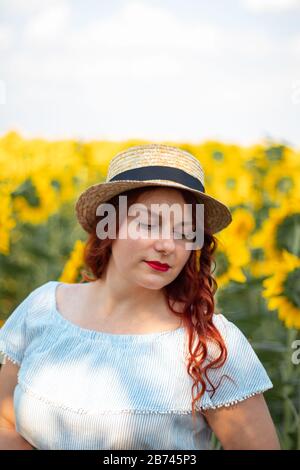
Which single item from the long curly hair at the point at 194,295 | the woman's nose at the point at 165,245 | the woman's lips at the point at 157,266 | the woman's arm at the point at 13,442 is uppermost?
the woman's nose at the point at 165,245

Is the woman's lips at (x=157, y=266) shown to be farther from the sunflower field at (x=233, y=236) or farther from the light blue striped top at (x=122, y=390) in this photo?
the sunflower field at (x=233, y=236)

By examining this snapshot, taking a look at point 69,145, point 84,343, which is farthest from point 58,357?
point 69,145

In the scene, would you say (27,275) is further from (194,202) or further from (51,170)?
(194,202)

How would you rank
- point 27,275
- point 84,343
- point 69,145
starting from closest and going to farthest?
point 84,343 < point 27,275 < point 69,145

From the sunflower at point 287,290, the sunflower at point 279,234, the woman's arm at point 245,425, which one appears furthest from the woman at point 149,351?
the sunflower at point 279,234

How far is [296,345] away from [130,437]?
4.08 feet

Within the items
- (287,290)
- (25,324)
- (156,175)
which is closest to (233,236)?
(287,290)

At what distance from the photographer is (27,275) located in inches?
183

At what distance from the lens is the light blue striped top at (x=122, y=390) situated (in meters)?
1.65

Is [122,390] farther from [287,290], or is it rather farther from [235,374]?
[287,290]

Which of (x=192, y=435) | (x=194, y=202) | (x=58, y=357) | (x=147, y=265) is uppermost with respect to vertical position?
(x=194, y=202)

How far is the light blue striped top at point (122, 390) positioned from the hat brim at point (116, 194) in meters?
0.26

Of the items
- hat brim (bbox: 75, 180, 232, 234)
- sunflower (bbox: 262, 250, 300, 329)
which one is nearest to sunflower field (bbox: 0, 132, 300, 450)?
sunflower (bbox: 262, 250, 300, 329)

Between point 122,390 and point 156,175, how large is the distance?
50 centimetres
